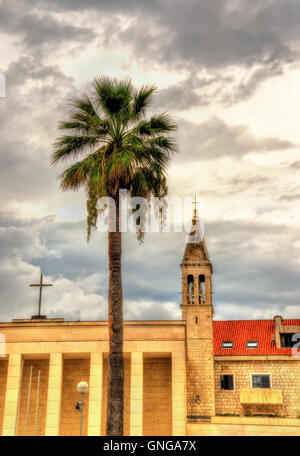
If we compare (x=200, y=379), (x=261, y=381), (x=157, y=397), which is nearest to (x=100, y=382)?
(x=157, y=397)

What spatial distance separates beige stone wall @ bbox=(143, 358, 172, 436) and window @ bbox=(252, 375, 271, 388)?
15.0 meters

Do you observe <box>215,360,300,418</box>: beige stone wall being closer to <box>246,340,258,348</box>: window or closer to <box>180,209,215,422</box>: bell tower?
<box>246,340,258,348</box>: window

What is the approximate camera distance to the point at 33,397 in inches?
1278

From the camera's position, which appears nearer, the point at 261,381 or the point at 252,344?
the point at 261,381

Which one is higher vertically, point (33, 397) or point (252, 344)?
point (252, 344)

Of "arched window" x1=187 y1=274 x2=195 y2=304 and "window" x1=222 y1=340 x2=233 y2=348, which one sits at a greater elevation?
"arched window" x1=187 y1=274 x2=195 y2=304

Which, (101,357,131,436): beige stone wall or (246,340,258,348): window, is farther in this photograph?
(246,340,258,348): window

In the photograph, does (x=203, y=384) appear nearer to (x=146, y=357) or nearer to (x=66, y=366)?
(x=146, y=357)

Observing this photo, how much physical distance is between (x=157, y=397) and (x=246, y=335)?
19793mm

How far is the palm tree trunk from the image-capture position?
19953 millimetres

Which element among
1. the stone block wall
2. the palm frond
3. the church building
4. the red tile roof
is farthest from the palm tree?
the red tile roof

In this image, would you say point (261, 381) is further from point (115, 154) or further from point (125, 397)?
point (115, 154)

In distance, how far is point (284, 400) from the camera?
43906 millimetres
